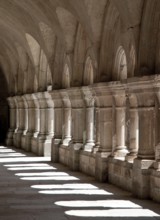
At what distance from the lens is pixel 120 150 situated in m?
14.0

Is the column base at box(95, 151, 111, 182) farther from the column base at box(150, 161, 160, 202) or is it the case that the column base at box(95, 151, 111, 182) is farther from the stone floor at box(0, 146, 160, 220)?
the column base at box(150, 161, 160, 202)

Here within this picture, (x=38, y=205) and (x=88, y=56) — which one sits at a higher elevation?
(x=88, y=56)

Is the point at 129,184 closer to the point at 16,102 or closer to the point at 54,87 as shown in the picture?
the point at 54,87

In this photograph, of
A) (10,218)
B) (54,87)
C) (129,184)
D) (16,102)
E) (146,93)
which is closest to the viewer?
(10,218)

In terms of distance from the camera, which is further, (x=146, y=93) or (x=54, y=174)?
(x=54, y=174)

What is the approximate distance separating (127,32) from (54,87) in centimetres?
727

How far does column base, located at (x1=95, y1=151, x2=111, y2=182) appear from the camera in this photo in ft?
45.7

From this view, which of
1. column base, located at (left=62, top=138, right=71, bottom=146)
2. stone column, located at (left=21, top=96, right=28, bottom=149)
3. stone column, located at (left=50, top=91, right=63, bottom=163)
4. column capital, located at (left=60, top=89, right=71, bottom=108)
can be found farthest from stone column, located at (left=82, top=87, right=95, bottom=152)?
stone column, located at (left=21, top=96, right=28, bottom=149)

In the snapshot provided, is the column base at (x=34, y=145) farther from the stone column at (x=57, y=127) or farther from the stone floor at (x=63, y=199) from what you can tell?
the stone floor at (x=63, y=199)

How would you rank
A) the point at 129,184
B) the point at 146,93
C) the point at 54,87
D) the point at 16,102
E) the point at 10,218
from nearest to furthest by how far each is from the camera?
the point at 10,218, the point at 146,93, the point at 129,184, the point at 54,87, the point at 16,102

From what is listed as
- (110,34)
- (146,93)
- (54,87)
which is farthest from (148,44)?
(54,87)

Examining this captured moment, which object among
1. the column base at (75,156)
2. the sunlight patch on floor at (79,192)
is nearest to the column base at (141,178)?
the sunlight patch on floor at (79,192)

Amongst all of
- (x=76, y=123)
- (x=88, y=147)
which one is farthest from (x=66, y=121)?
(x=88, y=147)

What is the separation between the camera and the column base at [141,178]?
36.4 feet
